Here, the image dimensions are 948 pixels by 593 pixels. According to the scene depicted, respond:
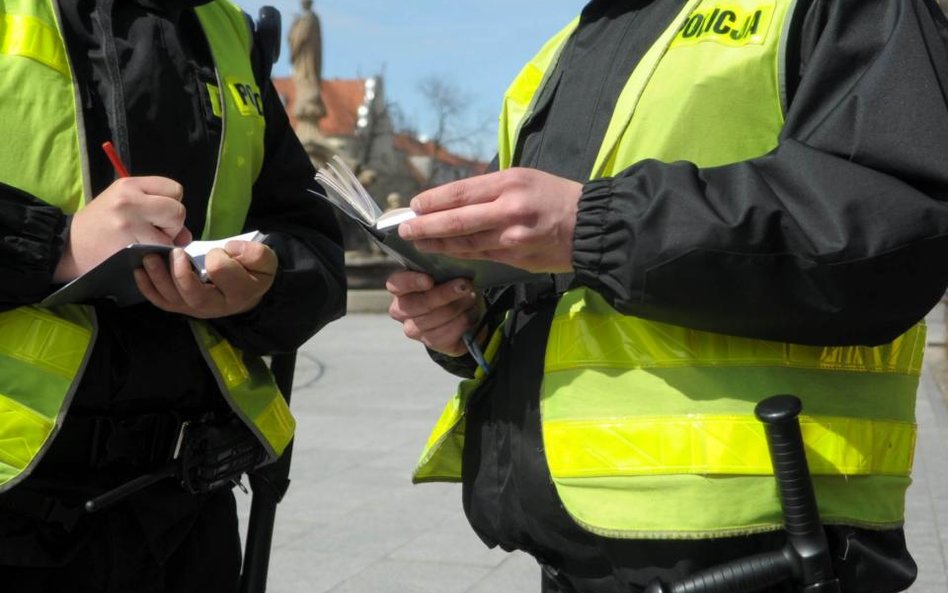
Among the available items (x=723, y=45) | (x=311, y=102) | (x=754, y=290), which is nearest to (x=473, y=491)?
(x=754, y=290)

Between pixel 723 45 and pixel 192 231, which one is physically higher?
pixel 723 45

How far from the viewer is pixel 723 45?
60.1 inches

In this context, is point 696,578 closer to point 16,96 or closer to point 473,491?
point 473,491

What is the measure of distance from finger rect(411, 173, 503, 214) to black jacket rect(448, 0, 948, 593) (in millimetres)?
114

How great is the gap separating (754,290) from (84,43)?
1.35 meters

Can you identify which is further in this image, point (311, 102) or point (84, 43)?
point (311, 102)

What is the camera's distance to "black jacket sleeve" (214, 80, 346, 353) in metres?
2.26

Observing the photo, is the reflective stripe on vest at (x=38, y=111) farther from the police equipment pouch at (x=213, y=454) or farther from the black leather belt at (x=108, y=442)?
the police equipment pouch at (x=213, y=454)

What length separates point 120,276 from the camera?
6.38ft

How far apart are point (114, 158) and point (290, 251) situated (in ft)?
1.50

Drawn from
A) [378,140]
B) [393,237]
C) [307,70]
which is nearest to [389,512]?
[393,237]

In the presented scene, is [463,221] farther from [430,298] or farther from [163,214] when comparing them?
[163,214]

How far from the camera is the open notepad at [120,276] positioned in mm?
1870

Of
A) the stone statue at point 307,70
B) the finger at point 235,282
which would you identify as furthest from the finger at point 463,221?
the stone statue at point 307,70
